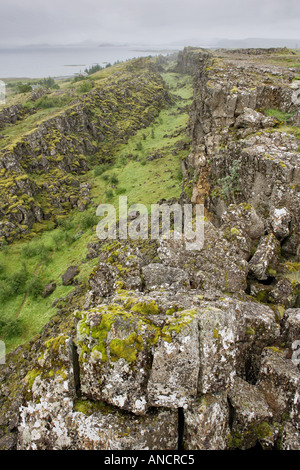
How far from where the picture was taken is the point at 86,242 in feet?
170

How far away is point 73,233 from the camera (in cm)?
5694

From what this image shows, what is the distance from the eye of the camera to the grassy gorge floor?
3778cm

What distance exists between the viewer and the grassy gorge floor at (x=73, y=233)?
37781 mm

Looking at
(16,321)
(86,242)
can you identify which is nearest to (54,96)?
(86,242)

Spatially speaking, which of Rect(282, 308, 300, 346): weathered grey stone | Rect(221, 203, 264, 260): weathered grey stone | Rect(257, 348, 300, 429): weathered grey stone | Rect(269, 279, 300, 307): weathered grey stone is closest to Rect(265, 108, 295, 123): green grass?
Rect(221, 203, 264, 260): weathered grey stone

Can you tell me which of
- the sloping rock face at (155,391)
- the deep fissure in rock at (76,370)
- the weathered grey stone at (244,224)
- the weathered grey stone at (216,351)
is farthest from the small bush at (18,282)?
the weathered grey stone at (216,351)

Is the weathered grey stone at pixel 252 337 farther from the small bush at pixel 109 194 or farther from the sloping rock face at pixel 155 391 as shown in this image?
the small bush at pixel 109 194

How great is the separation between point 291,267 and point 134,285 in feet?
29.9

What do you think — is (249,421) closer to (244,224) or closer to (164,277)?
(164,277)

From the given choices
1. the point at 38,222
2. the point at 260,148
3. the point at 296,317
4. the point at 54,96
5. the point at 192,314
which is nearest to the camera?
the point at 192,314

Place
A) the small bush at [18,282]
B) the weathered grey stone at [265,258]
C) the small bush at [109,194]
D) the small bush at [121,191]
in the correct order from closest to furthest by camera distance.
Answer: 1. the weathered grey stone at [265,258]
2. the small bush at [18,282]
3. the small bush at [109,194]
4. the small bush at [121,191]

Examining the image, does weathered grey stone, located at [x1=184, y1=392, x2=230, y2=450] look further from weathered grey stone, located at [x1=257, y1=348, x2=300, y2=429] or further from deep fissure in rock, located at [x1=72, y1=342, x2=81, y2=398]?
deep fissure in rock, located at [x1=72, y1=342, x2=81, y2=398]

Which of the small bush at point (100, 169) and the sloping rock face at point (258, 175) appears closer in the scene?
the sloping rock face at point (258, 175)
